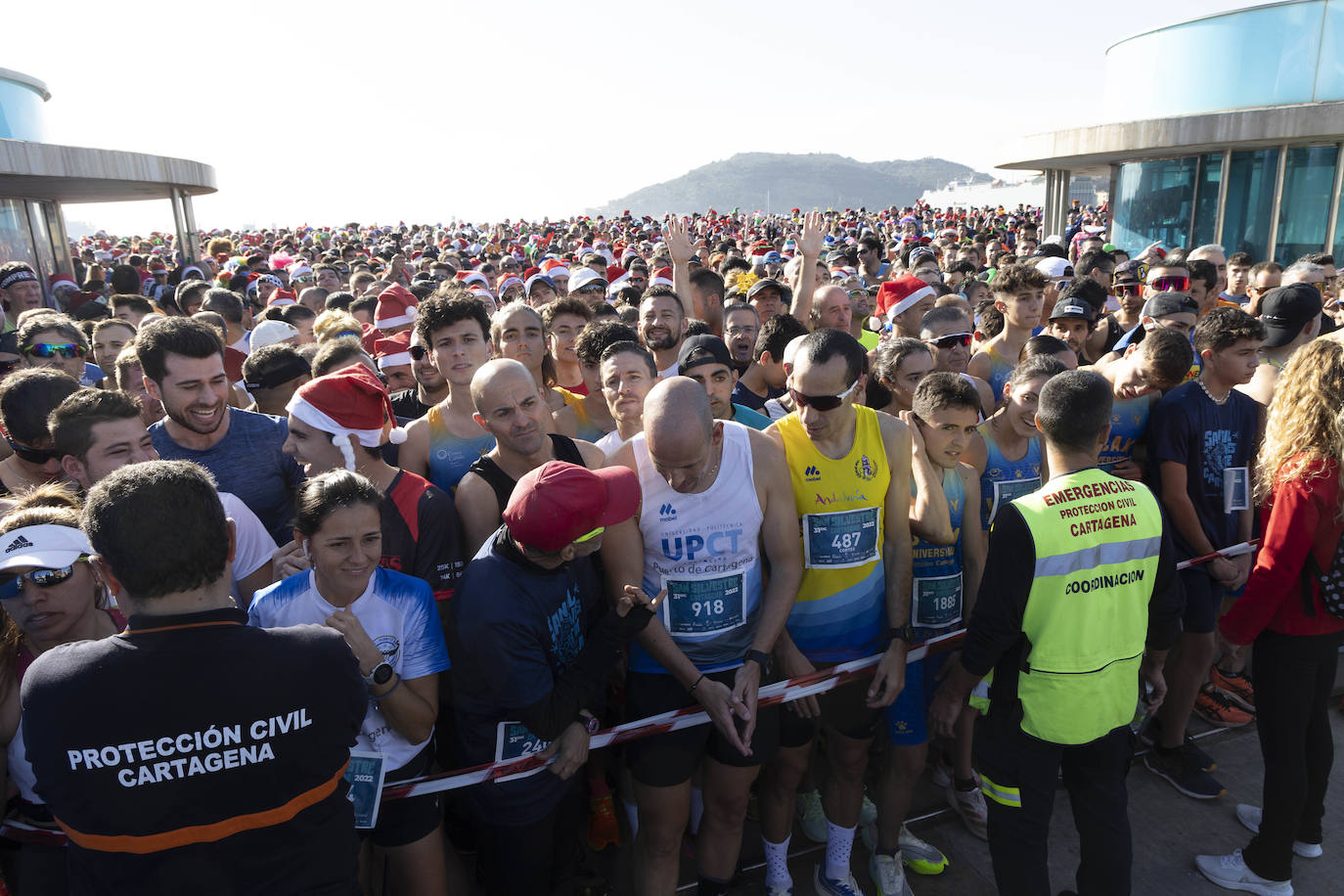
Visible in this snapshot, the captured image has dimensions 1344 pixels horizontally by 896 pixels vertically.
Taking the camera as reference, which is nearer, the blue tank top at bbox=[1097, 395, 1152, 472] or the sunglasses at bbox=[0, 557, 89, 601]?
the sunglasses at bbox=[0, 557, 89, 601]

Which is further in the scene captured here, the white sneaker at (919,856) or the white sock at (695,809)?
the white sock at (695,809)

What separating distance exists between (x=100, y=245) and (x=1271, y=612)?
3798cm

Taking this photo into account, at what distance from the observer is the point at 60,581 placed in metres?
2.33

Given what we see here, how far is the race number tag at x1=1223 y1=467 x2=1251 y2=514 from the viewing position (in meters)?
4.03

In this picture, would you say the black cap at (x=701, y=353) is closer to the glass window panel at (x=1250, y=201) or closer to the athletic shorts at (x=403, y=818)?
the athletic shorts at (x=403, y=818)

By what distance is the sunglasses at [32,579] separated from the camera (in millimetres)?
2244

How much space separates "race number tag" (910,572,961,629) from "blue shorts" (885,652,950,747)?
0.21m

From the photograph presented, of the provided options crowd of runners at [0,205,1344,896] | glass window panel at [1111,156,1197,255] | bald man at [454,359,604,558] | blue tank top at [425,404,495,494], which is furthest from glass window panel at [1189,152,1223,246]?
bald man at [454,359,604,558]

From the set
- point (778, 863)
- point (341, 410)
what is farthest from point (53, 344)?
point (778, 863)

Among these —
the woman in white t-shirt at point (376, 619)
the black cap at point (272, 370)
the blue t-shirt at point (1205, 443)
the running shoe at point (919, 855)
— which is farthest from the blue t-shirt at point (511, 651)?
the blue t-shirt at point (1205, 443)

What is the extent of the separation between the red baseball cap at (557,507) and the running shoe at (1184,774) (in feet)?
11.3

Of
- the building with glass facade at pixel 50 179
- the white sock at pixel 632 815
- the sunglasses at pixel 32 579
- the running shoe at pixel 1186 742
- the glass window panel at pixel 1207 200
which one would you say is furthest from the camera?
the glass window panel at pixel 1207 200

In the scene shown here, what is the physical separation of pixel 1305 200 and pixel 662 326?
1679 cm

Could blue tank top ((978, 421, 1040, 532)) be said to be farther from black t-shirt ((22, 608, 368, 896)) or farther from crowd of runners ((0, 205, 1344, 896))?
black t-shirt ((22, 608, 368, 896))
